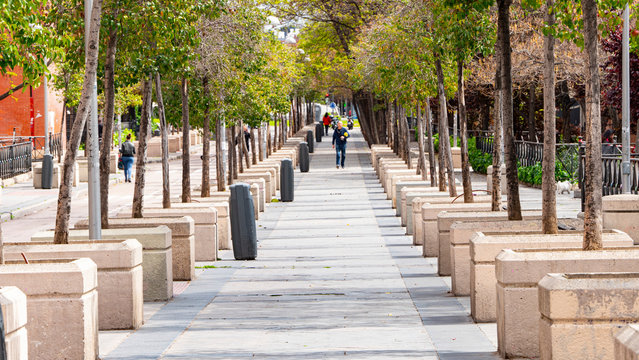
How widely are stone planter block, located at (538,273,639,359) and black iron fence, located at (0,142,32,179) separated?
1381 inches

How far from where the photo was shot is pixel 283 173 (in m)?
31.3

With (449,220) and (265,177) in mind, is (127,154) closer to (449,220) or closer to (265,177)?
(265,177)

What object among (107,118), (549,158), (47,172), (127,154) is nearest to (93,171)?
(107,118)

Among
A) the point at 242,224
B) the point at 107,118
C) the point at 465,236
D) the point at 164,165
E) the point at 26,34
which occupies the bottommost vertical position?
the point at 242,224

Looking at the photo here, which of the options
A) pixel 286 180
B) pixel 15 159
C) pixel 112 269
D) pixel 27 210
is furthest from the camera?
pixel 15 159

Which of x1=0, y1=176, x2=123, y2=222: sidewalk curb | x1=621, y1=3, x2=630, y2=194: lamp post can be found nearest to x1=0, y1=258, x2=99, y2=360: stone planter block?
x1=621, y1=3, x2=630, y2=194: lamp post

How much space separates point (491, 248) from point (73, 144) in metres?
4.64

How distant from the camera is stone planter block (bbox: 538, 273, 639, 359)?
7.25 metres

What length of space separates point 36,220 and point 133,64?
13256 mm

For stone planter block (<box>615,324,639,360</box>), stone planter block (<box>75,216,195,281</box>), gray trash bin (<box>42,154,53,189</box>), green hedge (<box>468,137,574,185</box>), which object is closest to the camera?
stone planter block (<box>615,324,639,360</box>)

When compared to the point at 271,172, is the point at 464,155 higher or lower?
higher

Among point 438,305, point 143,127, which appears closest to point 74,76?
point 143,127

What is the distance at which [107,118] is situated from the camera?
13047mm

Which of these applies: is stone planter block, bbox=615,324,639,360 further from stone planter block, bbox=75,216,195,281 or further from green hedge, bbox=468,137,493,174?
green hedge, bbox=468,137,493,174
